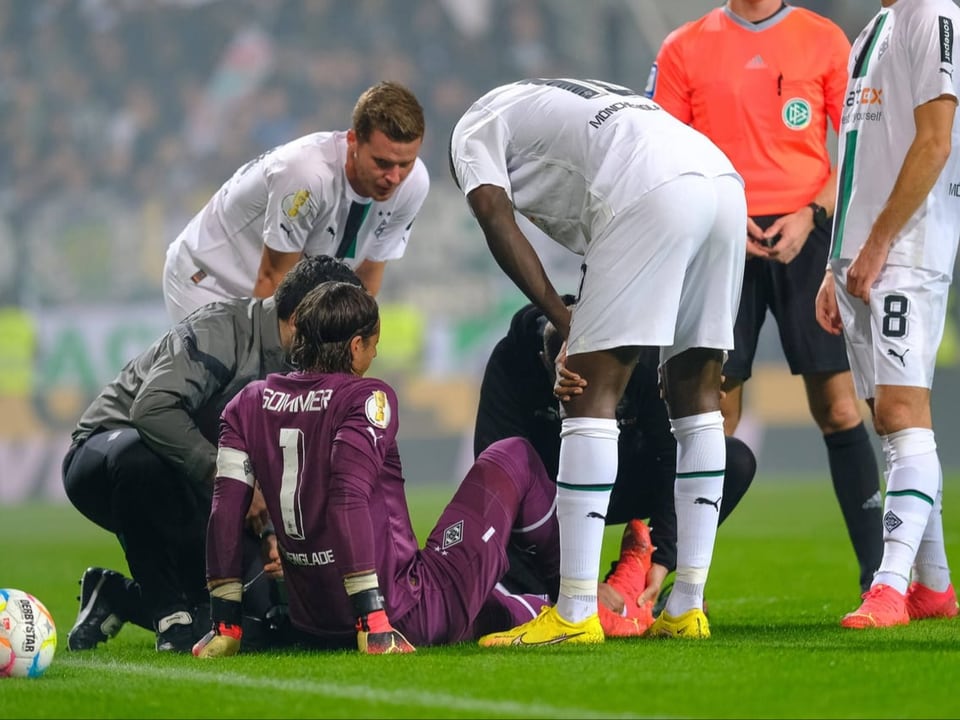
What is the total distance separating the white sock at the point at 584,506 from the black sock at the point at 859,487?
1553 millimetres

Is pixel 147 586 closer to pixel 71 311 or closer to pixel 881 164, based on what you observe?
pixel 881 164

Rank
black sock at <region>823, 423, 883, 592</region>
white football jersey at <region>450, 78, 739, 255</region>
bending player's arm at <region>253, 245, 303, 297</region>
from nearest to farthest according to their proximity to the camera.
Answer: white football jersey at <region>450, 78, 739, 255</region> → black sock at <region>823, 423, 883, 592</region> → bending player's arm at <region>253, 245, 303, 297</region>

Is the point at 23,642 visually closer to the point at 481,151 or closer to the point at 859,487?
the point at 481,151

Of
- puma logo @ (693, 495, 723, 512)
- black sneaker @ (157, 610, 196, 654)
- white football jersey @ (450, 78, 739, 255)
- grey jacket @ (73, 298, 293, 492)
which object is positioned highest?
white football jersey @ (450, 78, 739, 255)

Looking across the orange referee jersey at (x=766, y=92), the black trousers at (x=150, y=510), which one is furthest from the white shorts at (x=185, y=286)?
the orange referee jersey at (x=766, y=92)

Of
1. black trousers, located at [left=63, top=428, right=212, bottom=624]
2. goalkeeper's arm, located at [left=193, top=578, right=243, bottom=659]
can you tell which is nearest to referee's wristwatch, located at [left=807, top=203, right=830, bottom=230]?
black trousers, located at [left=63, top=428, right=212, bottom=624]

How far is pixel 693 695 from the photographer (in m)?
2.90

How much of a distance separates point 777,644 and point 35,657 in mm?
1882

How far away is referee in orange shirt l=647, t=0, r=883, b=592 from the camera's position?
5.09 m

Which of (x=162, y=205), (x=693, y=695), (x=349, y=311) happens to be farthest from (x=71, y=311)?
(x=693, y=695)

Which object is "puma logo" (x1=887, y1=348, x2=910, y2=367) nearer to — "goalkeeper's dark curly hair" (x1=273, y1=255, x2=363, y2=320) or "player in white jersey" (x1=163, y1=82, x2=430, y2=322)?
"goalkeeper's dark curly hair" (x1=273, y1=255, x2=363, y2=320)

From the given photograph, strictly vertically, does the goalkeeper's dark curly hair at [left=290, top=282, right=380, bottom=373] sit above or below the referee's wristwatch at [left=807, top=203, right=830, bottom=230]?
below

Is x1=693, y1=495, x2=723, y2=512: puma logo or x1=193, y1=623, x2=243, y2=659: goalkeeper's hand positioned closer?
x1=193, y1=623, x2=243, y2=659: goalkeeper's hand

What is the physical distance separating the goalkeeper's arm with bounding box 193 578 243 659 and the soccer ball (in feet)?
1.34
